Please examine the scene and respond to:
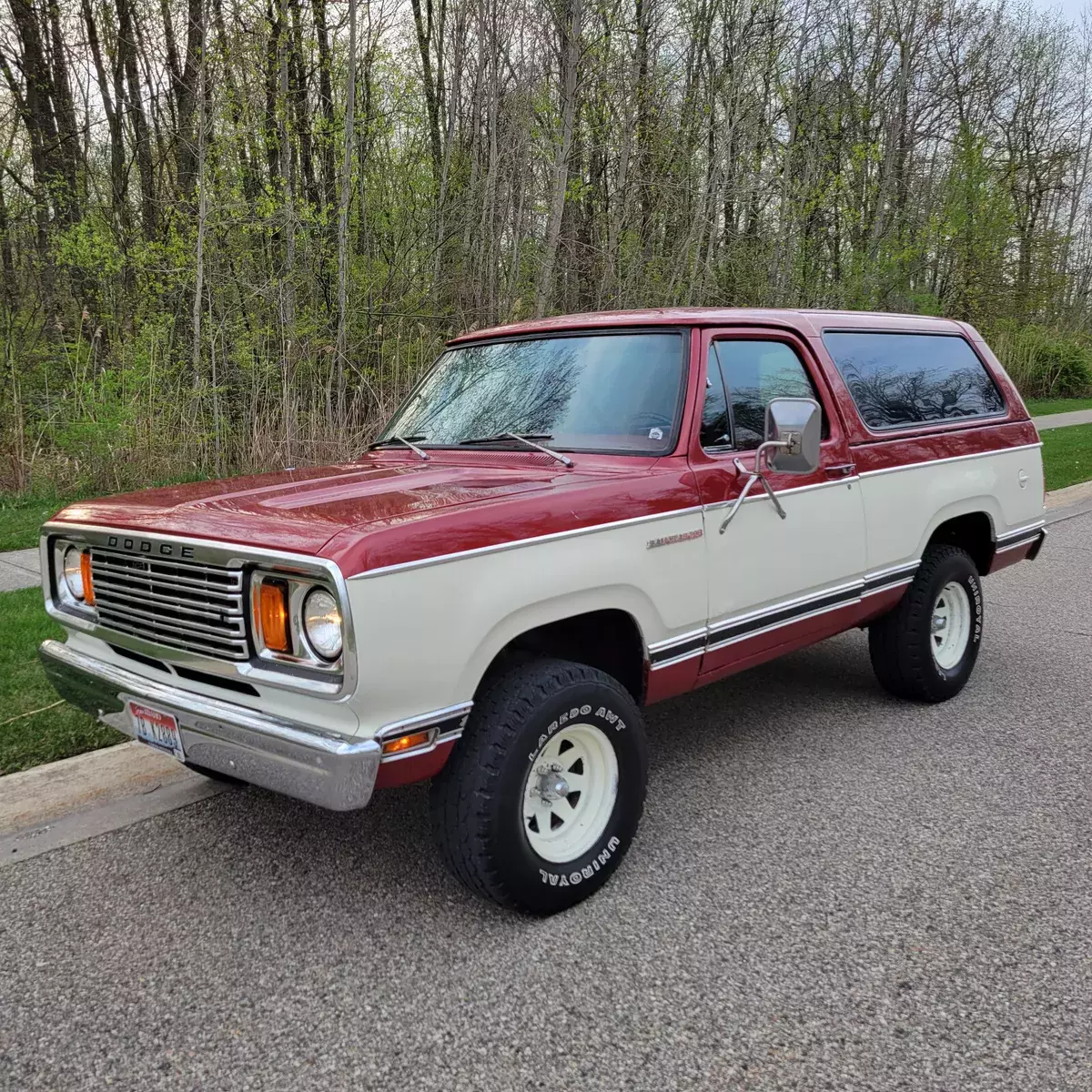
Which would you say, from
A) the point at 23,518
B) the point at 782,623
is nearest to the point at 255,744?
the point at 782,623

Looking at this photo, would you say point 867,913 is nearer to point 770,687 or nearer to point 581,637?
point 581,637

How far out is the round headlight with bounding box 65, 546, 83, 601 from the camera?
339 cm

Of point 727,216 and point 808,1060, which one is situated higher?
point 727,216

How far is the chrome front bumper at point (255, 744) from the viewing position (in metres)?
2.50

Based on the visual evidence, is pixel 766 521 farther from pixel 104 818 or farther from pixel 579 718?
pixel 104 818

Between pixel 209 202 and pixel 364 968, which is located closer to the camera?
pixel 364 968

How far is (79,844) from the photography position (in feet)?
11.4

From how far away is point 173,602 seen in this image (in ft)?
9.46

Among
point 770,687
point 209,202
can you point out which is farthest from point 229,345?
point 770,687

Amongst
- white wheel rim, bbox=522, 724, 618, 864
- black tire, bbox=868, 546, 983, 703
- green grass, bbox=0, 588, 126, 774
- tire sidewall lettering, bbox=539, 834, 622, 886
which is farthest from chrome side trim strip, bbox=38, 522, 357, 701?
black tire, bbox=868, 546, 983, 703

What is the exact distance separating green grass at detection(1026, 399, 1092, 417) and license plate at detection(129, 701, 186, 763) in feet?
68.8

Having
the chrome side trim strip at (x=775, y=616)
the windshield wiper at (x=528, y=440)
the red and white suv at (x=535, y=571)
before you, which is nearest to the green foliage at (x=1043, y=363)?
the red and white suv at (x=535, y=571)

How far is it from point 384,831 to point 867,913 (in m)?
1.71

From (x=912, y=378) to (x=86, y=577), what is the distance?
3866mm
